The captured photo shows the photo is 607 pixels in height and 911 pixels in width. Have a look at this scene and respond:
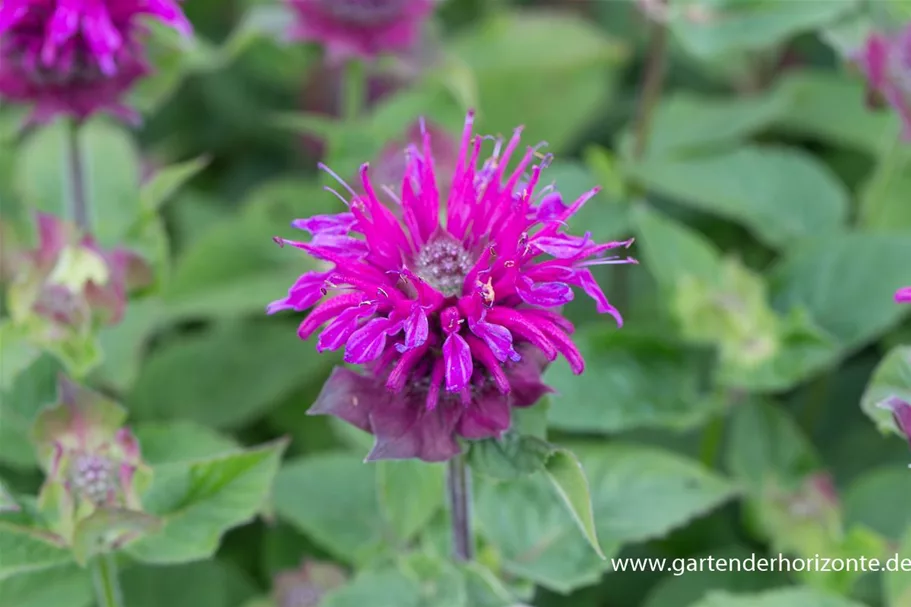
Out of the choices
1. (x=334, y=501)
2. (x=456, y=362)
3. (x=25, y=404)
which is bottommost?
(x=334, y=501)

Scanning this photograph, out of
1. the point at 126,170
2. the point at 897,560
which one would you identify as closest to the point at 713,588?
the point at 897,560

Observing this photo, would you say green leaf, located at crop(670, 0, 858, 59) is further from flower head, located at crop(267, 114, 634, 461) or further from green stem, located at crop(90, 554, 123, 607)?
green stem, located at crop(90, 554, 123, 607)

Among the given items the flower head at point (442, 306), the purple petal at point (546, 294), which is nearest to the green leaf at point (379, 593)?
the flower head at point (442, 306)

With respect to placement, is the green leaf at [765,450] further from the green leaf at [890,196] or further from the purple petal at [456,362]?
the purple petal at [456,362]

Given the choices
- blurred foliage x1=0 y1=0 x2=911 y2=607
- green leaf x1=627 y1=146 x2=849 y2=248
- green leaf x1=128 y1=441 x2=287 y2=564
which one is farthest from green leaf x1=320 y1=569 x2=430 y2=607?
green leaf x1=627 y1=146 x2=849 y2=248

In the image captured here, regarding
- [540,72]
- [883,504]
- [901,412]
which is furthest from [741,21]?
[901,412]

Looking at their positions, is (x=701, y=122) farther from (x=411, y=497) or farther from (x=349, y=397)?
(x=349, y=397)
